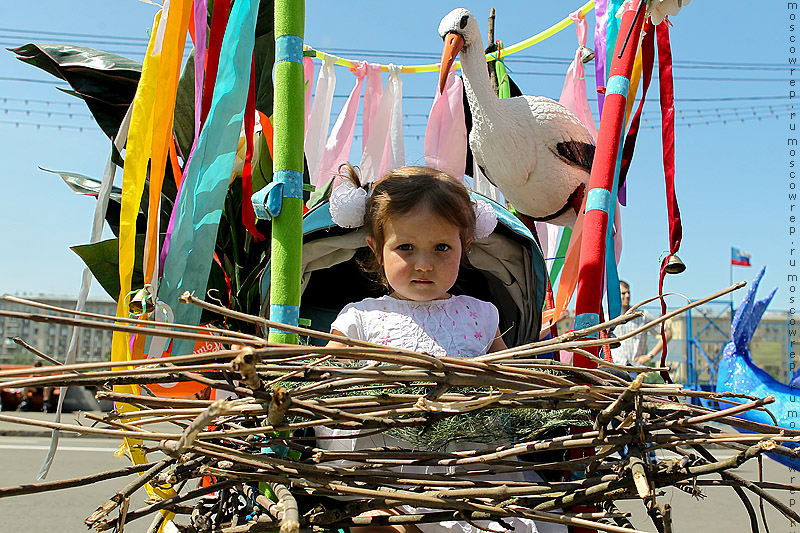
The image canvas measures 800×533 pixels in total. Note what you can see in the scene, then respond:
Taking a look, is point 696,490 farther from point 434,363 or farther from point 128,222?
point 128,222

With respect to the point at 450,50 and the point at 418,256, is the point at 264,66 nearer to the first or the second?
the point at 450,50

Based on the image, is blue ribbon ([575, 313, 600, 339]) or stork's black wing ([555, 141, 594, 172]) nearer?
blue ribbon ([575, 313, 600, 339])

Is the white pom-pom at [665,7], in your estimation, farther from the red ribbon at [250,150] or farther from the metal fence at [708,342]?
the metal fence at [708,342]

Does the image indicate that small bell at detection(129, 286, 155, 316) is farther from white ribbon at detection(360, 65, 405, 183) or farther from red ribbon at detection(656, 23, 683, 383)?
white ribbon at detection(360, 65, 405, 183)

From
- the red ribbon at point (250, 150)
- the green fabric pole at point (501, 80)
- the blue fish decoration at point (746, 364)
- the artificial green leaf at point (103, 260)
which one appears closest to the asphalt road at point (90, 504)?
the blue fish decoration at point (746, 364)

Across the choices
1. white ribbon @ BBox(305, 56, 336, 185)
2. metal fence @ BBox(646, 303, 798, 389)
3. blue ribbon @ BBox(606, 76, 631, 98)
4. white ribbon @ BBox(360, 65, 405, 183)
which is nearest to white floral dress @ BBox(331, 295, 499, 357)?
blue ribbon @ BBox(606, 76, 631, 98)

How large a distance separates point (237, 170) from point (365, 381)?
4.45 feet

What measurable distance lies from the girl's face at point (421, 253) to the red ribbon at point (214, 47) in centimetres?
53

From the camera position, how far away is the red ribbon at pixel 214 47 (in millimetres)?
1579

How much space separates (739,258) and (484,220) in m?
8.98

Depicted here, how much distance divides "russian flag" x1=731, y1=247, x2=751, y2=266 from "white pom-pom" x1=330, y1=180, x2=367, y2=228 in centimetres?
906

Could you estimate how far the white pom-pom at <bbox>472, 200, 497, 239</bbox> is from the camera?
5.59 feet

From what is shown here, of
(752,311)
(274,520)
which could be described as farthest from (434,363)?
(752,311)

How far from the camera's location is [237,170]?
199 cm
